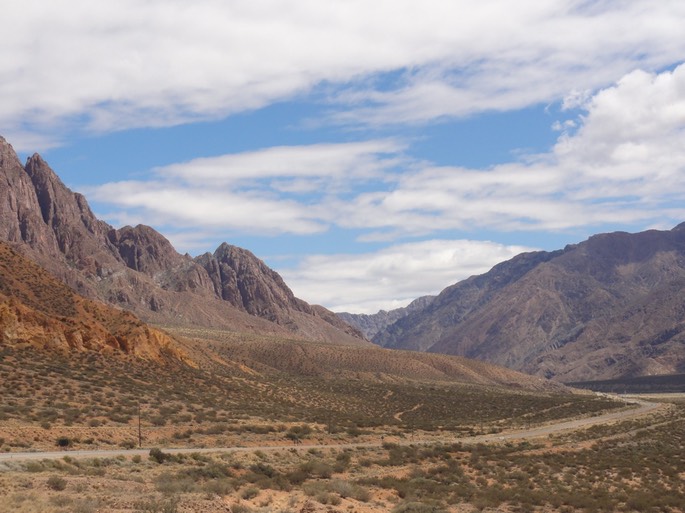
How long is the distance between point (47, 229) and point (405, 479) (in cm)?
18337

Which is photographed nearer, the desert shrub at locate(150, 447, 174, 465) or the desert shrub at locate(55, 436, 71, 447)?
the desert shrub at locate(150, 447, 174, 465)

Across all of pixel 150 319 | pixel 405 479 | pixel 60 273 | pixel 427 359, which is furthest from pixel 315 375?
pixel 405 479

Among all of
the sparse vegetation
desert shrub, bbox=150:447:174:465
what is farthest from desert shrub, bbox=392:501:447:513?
desert shrub, bbox=150:447:174:465

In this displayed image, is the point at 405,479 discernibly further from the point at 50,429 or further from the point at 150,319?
the point at 150,319

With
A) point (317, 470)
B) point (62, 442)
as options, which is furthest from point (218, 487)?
point (62, 442)

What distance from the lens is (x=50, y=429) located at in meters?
36.4

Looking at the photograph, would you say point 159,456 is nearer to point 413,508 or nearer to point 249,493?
point 249,493

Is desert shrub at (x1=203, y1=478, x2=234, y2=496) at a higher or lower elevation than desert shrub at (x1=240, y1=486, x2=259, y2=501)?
higher

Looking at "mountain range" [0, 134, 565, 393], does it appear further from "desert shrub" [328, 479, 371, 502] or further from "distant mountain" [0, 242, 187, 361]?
"desert shrub" [328, 479, 371, 502]

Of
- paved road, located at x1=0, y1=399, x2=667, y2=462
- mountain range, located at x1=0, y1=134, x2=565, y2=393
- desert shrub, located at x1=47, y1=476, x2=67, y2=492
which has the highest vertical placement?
mountain range, located at x1=0, y1=134, x2=565, y2=393

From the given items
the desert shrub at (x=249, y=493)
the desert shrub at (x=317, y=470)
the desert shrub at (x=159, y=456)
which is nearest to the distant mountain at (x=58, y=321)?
the desert shrub at (x=159, y=456)

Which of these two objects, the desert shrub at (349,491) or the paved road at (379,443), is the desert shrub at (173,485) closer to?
the desert shrub at (349,491)

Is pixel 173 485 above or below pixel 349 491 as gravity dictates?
above

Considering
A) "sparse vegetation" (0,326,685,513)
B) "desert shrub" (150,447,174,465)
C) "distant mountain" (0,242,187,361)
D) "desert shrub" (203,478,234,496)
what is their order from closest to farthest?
"desert shrub" (203,478,234,496), "sparse vegetation" (0,326,685,513), "desert shrub" (150,447,174,465), "distant mountain" (0,242,187,361)
